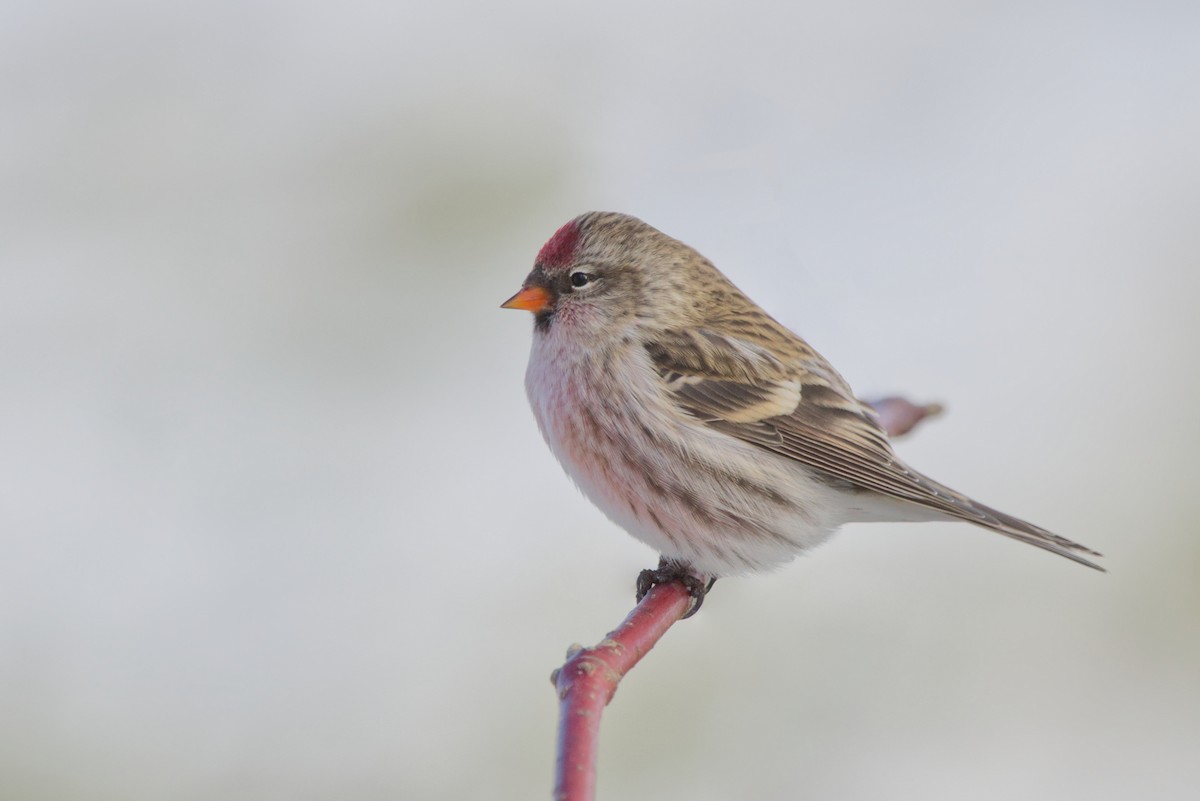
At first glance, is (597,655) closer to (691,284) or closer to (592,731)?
(592,731)

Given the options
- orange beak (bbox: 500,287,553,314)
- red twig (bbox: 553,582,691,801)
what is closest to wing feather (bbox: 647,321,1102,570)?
orange beak (bbox: 500,287,553,314)

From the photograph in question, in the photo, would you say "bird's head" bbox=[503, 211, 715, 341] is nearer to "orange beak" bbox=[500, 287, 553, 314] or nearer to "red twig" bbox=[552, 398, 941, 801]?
"orange beak" bbox=[500, 287, 553, 314]

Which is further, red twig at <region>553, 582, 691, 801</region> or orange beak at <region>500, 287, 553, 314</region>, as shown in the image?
orange beak at <region>500, 287, 553, 314</region>

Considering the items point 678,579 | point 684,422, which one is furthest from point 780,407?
point 678,579

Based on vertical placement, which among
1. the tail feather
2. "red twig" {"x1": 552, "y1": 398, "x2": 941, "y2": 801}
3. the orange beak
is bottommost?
"red twig" {"x1": 552, "y1": 398, "x2": 941, "y2": 801}

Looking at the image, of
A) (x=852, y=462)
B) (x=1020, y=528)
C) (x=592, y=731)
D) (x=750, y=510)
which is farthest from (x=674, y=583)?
(x=592, y=731)

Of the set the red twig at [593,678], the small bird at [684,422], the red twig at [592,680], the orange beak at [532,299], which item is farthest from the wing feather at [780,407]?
the red twig at [592,680]

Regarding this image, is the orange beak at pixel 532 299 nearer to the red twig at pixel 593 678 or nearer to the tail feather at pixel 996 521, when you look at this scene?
the red twig at pixel 593 678

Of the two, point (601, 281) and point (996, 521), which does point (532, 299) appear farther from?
point (996, 521)
